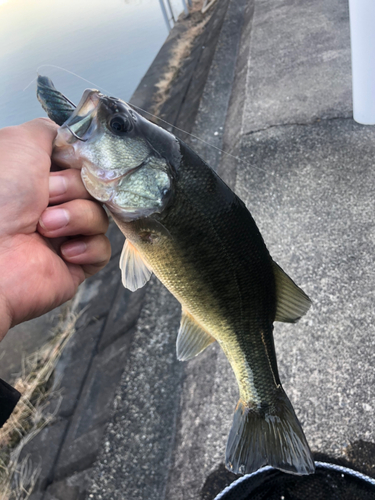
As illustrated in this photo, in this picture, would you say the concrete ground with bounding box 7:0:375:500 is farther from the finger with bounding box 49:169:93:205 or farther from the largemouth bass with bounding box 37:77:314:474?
the finger with bounding box 49:169:93:205

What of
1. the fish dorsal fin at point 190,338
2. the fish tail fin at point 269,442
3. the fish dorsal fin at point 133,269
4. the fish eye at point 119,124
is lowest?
the fish tail fin at point 269,442

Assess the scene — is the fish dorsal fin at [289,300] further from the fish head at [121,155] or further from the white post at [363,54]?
the white post at [363,54]

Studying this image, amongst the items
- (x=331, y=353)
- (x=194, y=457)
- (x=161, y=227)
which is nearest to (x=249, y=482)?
(x=194, y=457)

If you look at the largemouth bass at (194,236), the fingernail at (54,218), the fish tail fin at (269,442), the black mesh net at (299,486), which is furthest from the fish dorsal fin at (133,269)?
A: the black mesh net at (299,486)

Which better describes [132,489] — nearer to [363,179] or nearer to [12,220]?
[12,220]

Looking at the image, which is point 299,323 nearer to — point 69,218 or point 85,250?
point 85,250

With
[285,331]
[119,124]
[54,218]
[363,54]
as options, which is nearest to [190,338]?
[54,218]
